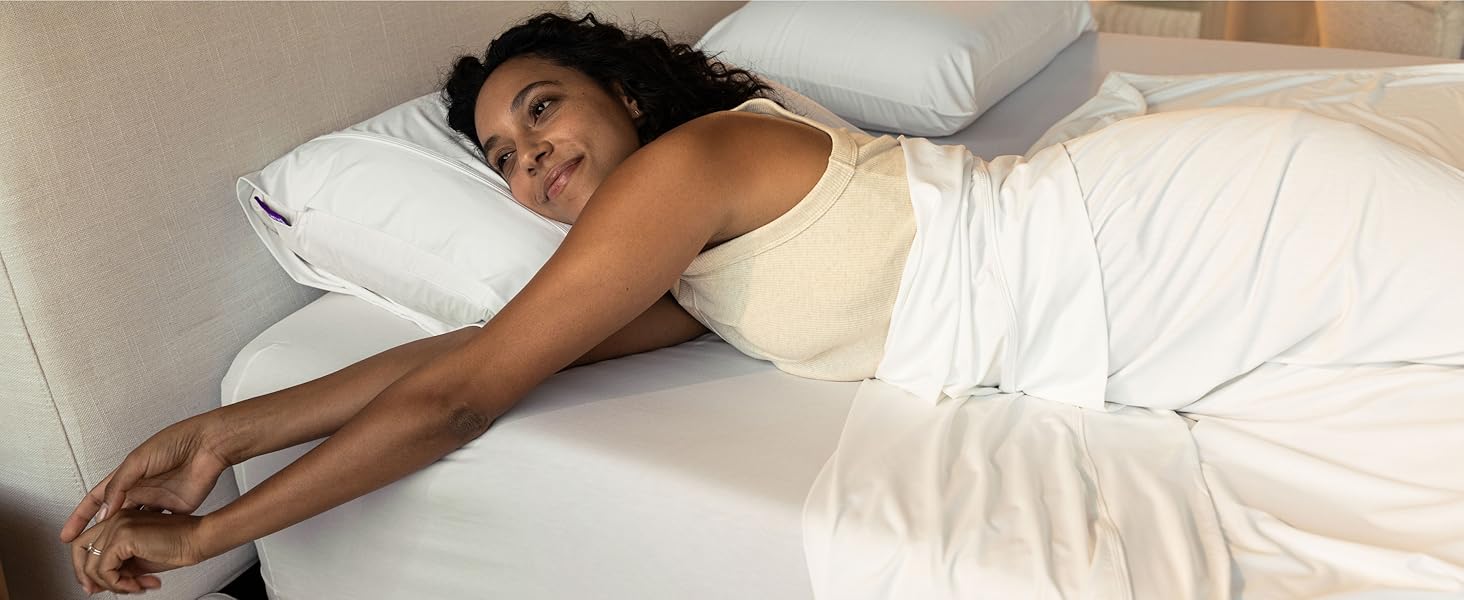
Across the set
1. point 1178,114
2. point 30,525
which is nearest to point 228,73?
point 30,525

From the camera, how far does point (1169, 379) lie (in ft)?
4.18

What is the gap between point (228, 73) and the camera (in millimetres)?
1523

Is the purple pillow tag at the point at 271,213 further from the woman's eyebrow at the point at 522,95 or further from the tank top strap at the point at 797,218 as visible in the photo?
the tank top strap at the point at 797,218

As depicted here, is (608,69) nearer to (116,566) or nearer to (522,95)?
(522,95)

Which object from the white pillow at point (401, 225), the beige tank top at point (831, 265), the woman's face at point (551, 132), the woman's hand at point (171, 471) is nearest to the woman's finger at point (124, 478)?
the woman's hand at point (171, 471)

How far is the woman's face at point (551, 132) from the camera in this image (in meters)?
1.42

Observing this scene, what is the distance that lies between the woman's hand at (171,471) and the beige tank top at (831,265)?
22.8 inches

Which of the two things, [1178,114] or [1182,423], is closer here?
[1182,423]

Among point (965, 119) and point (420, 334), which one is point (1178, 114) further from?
point (420, 334)

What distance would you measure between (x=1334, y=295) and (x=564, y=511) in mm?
853

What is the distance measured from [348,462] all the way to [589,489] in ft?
0.83

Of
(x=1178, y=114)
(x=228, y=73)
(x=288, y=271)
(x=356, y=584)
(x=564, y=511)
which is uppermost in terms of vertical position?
(x=228, y=73)

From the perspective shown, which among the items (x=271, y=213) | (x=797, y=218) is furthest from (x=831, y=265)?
(x=271, y=213)

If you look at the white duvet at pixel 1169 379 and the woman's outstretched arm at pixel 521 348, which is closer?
the white duvet at pixel 1169 379
